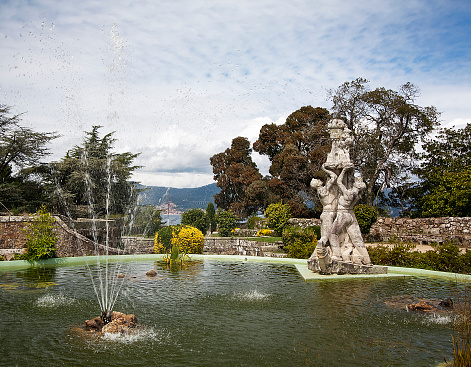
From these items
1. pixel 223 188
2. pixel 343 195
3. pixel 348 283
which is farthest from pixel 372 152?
pixel 348 283

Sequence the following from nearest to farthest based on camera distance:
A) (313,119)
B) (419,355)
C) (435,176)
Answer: (419,355) → (435,176) → (313,119)

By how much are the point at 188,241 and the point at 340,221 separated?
8.45 m

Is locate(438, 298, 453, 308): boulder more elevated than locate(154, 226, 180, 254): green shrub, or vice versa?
locate(154, 226, 180, 254): green shrub

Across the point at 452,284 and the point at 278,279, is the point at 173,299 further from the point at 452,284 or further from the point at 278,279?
the point at 452,284

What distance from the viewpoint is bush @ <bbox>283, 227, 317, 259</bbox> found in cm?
1615

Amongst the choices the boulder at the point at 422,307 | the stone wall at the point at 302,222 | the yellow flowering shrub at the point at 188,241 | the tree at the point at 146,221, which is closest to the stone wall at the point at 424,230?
the stone wall at the point at 302,222

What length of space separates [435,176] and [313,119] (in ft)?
41.3

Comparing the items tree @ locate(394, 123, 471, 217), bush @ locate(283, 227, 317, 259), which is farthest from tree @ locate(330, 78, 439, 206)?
→ bush @ locate(283, 227, 317, 259)

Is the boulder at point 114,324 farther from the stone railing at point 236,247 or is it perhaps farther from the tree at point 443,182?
Result: the tree at point 443,182

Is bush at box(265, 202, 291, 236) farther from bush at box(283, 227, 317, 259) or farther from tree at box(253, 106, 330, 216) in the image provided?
bush at box(283, 227, 317, 259)

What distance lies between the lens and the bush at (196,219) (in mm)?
32562

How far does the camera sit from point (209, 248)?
22188 mm

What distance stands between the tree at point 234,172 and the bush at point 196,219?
634 centimetres

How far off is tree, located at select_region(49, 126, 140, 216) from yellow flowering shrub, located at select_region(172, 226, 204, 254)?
11.0 meters
